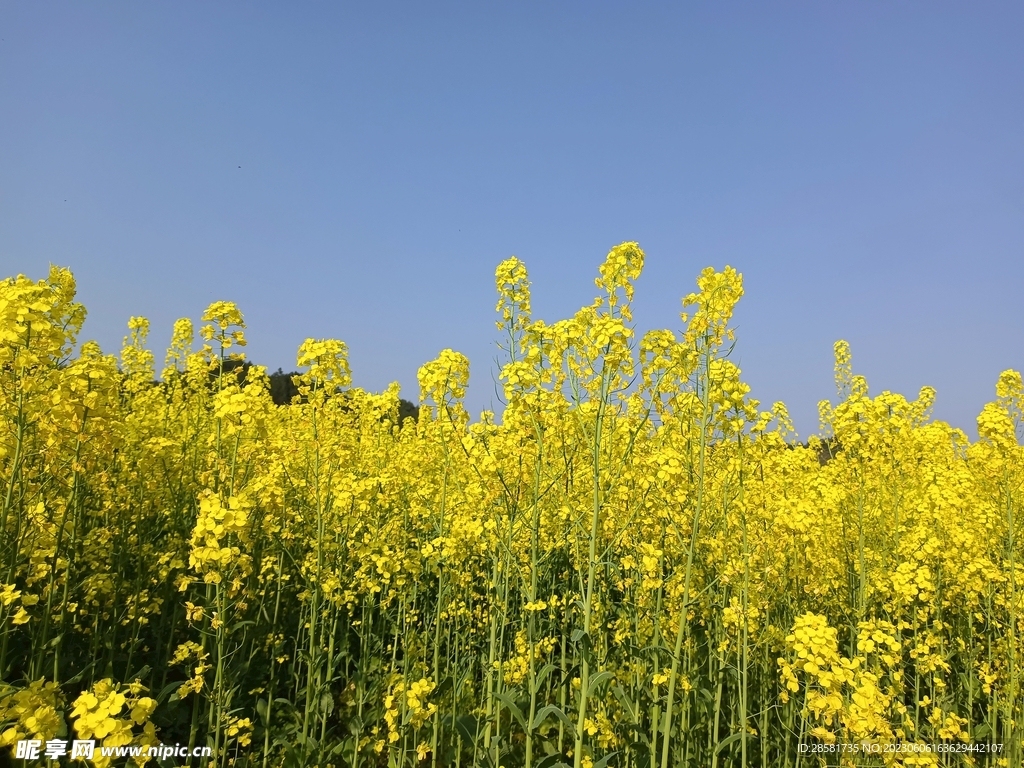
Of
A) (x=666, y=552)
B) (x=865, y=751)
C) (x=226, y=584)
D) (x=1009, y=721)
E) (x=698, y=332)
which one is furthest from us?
(x=666, y=552)

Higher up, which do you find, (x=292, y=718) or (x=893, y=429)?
(x=893, y=429)

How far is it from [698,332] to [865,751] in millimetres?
2214

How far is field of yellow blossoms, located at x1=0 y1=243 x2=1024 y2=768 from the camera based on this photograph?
116 inches

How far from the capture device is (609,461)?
3.49 m

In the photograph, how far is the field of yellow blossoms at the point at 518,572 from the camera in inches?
116

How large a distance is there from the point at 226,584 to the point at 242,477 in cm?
105

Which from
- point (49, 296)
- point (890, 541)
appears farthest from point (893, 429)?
point (49, 296)

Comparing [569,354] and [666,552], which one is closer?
[569,354]

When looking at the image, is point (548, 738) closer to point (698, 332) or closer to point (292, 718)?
point (292, 718)

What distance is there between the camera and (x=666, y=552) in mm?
3928

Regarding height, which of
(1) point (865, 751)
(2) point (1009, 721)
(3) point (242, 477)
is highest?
(3) point (242, 477)

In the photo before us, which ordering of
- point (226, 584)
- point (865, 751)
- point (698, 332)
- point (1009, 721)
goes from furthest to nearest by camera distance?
1. point (1009, 721)
2. point (698, 332)
3. point (226, 584)
4. point (865, 751)

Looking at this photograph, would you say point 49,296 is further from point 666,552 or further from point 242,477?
point 666,552

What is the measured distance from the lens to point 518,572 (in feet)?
12.0
